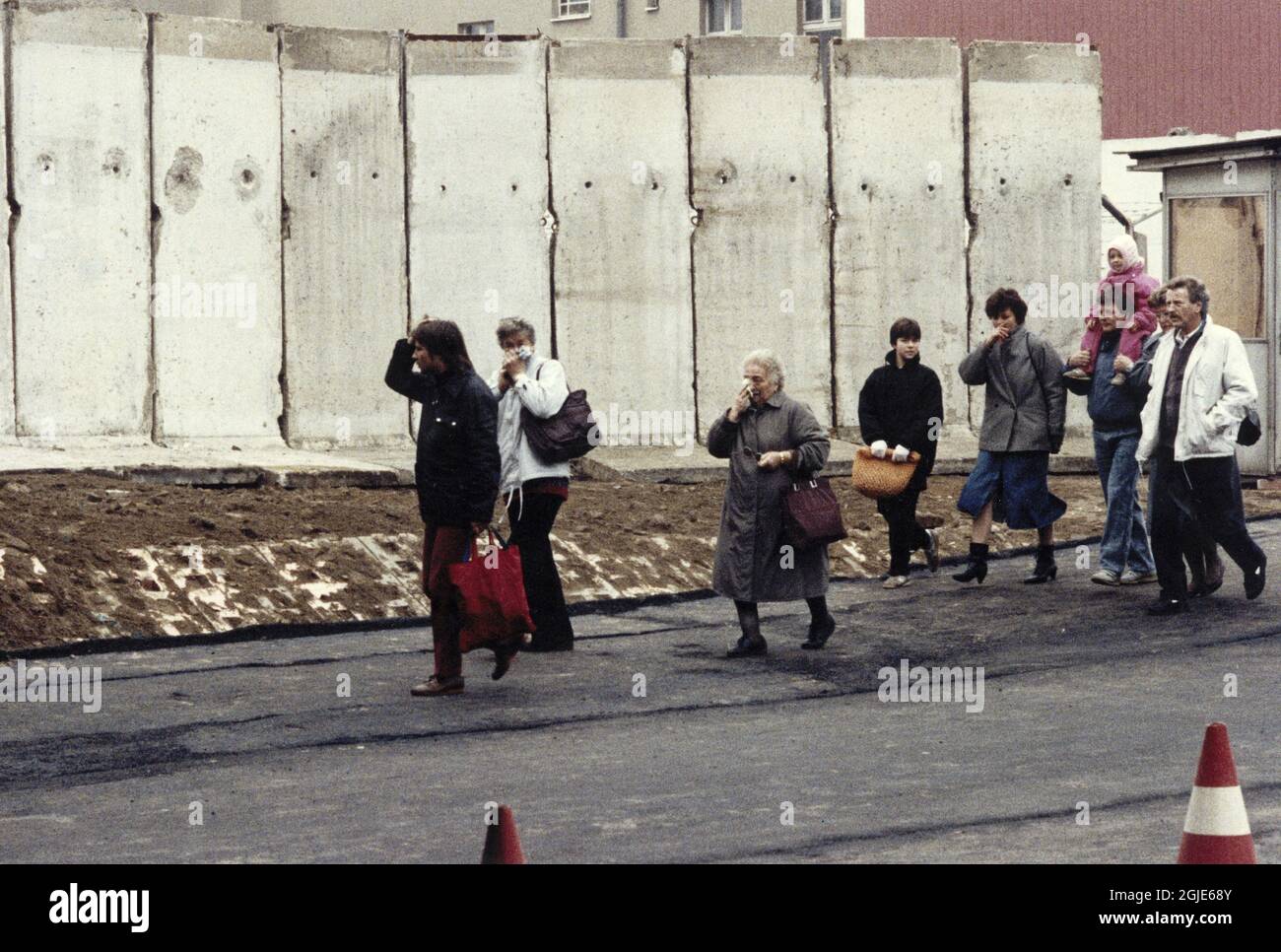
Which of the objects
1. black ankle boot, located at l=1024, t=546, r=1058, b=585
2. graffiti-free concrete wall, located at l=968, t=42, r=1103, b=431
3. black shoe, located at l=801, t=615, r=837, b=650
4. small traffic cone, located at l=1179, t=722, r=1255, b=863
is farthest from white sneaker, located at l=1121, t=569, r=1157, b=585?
small traffic cone, located at l=1179, t=722, r=1255, b=863

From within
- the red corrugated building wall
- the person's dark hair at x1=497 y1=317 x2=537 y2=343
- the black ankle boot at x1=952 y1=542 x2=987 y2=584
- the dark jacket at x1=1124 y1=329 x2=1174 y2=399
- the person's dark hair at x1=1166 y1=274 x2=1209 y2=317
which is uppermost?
the red corrugated building wall

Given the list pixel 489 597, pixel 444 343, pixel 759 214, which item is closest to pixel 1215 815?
pixel 489 597

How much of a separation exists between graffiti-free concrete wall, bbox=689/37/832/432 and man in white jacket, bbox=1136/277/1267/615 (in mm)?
6577

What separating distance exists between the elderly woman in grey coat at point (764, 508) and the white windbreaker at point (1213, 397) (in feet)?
7.30

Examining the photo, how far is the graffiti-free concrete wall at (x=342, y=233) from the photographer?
58.4 feet

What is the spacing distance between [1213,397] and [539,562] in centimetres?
400

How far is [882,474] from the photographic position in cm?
1411

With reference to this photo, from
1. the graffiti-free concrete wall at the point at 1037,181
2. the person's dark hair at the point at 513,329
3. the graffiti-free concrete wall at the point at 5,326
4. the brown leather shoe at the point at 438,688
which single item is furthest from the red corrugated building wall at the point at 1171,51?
the brown leather shoe at the point at 438,688

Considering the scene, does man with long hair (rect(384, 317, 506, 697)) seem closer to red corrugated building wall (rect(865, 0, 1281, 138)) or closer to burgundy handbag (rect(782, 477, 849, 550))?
burgundy handbag (rect(782, 477, 849, 550))

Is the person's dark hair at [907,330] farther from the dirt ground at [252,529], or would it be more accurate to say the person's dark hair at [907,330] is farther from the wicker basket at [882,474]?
the dirt ground at [252,529]

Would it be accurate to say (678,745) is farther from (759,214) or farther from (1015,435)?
(759,214)

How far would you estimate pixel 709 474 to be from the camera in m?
18.0

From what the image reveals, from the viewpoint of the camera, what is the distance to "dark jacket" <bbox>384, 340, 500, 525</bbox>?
1061 cm
